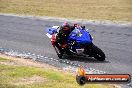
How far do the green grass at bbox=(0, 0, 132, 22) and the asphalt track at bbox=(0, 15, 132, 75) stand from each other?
460 cm

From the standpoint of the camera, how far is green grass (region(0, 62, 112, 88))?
9.52 m

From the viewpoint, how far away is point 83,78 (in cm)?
416

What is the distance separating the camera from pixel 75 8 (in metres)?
38.3

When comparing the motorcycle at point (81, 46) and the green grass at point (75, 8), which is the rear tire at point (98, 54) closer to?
the motorcycle at point (81, 46)

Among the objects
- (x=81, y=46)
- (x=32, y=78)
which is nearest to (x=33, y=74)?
(x=32, y=78)

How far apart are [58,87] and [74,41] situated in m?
4.91

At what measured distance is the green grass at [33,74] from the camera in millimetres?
9525

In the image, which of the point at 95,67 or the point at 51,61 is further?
the point at 51,61

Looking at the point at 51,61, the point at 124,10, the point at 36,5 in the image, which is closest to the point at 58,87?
the point at 51,61

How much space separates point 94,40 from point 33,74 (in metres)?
8.49

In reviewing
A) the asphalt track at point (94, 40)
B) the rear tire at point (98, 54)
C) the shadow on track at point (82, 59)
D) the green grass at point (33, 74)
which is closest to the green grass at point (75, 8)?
the asphalt track at point (94, 40)

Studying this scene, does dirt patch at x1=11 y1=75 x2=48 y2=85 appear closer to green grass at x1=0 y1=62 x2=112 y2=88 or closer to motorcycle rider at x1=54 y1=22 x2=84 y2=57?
green grass at x1=0 y1=62 x2=112 y2=88

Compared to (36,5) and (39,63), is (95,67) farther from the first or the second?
(36,5)

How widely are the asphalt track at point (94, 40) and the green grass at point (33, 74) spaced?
93.5 inches
